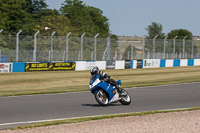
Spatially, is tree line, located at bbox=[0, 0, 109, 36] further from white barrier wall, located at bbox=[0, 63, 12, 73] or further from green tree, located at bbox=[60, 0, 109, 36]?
white barrier wall, located at bbox=[0, 63, 12, 73]

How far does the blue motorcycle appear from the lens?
44.0 feet

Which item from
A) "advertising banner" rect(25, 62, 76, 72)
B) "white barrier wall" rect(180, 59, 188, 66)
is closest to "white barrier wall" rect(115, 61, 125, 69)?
"advertising banner" rect(25, 62, 76, 72)

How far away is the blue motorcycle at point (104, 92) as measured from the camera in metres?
13.4

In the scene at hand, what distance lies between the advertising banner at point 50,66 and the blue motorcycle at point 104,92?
64.3 feet

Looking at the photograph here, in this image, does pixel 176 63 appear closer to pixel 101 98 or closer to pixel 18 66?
pixel 18 66

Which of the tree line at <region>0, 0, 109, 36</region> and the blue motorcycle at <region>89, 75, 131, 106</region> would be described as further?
the tree line at <region>0, 0, 109, 36</region>

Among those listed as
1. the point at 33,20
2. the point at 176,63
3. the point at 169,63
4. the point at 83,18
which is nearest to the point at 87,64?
the point at 169,63

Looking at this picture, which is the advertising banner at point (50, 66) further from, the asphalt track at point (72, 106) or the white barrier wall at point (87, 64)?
the asphalt track at point (72, 106)

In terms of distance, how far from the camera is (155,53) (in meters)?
44.1

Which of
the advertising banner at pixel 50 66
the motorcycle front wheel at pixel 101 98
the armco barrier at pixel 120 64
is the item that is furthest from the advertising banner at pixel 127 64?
the motorcycle front wheel at pixel 101 98

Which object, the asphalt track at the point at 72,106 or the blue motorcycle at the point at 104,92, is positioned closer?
the asphalt track at the point at 72,106

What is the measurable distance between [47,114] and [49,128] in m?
2.71

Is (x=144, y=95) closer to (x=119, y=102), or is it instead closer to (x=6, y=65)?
(x=119, y=102)

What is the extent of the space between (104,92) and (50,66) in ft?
69.8
